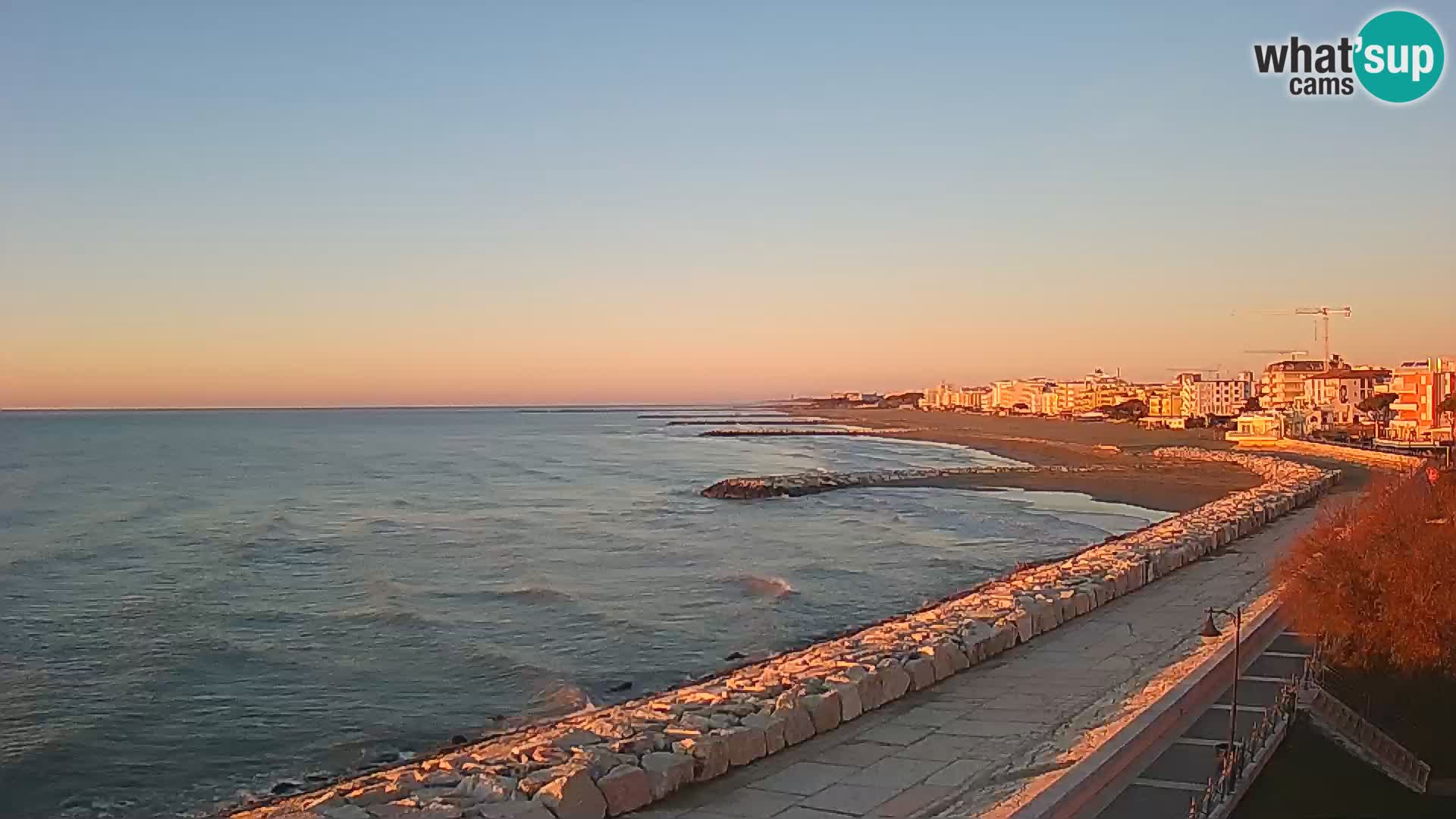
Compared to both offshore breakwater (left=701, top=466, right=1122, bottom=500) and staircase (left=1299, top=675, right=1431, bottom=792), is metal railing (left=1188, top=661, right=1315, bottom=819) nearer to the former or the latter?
staircase (left=1299, top=675, right=1431, bottom=792)

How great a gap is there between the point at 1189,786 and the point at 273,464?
6809 centimetres

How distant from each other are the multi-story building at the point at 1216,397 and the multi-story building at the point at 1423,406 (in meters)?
49.9

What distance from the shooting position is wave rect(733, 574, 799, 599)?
22.8 metres

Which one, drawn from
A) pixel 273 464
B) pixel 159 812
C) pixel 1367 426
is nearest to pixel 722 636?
pixel 159 812

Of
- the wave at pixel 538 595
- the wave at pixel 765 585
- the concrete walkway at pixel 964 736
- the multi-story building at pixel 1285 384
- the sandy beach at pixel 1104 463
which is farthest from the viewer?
the multi-story building at pixel 1285 384

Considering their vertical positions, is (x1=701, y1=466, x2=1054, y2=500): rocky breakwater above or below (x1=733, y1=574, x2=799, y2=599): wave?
above

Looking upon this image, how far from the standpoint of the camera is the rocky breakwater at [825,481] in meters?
44.8

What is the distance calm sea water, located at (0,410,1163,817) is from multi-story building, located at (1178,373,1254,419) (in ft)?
288

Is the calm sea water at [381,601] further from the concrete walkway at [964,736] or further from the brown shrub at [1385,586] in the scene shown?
the brown shrub at [1385,586]

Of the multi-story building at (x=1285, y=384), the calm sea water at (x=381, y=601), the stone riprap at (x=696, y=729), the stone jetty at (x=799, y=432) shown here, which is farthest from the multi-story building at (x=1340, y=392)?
the stone riprap at (x=696, y=729)

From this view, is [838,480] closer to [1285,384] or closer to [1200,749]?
[1200,749]

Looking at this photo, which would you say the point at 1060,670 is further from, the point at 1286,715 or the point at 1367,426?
the point at 1367,426

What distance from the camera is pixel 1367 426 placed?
77.7m

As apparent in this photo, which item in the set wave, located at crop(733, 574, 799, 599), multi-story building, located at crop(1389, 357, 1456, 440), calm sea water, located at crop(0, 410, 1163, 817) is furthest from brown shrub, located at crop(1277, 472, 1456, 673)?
multi-story building, located at crop(1389, 357, 1456, 440)
